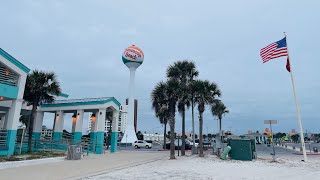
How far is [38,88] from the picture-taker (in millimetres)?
20969

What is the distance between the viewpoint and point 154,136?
115 m

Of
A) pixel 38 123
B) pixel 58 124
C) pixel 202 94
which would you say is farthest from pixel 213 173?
pixel 38 123

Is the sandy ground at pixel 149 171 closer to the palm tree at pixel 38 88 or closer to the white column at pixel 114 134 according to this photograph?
the palm tree at pixel 38 88

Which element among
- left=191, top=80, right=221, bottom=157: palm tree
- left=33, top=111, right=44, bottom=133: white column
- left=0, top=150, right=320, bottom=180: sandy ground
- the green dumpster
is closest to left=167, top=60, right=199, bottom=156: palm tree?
left=191, top=80, right=221, bottom=157: palm tree

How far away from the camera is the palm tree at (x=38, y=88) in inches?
823

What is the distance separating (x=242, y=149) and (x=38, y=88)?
17.5 meters

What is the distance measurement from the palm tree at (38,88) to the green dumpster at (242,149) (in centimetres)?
1572

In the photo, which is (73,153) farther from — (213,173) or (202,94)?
(202,94)

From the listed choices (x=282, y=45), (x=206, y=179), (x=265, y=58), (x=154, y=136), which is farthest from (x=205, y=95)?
(x=154, y=136)

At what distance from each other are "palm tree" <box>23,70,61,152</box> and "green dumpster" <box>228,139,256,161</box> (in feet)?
51.6

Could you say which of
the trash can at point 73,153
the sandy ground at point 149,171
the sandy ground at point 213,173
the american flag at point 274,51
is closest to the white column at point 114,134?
the trash can at point 73,153

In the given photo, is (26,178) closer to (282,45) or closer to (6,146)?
(6,146)

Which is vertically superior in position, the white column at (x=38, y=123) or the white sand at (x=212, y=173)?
the white column at (x=38, y=123)

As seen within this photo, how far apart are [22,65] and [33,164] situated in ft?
25.7
